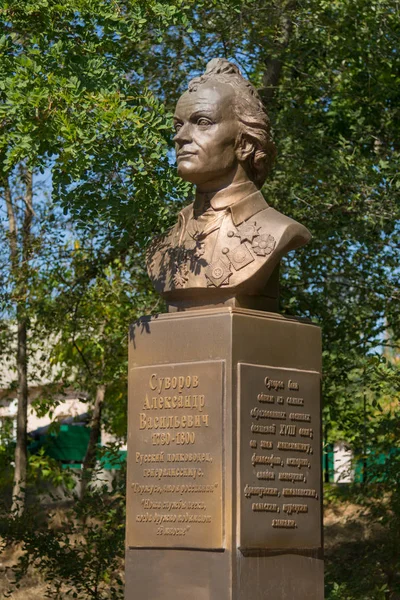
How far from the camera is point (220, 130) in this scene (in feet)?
23.9

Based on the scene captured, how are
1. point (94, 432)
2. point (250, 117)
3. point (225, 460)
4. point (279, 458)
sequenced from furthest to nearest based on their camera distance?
point (94, 432)
point (250, 117)
point (279, 458)
point (225, 460)

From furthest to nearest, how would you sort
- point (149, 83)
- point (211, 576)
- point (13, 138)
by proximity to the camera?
point (149, 83), point (13, 138), point (211, 576)

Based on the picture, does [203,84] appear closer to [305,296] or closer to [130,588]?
[130,588]

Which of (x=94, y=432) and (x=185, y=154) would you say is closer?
(x=185, y=154)

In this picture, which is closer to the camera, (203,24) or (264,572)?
(264,572)

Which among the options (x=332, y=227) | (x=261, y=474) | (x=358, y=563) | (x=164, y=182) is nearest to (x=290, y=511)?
(x=261, y=474)

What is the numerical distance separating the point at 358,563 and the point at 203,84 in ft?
21.8

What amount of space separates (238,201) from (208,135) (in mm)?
438

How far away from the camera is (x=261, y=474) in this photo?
269 inches

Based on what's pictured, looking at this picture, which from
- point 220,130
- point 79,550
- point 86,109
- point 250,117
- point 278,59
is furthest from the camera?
point 278,59

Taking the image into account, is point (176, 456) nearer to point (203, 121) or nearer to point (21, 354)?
point (203, 121)

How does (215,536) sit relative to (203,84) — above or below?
below

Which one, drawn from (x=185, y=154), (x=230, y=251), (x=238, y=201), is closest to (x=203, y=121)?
(x=185, y=154)

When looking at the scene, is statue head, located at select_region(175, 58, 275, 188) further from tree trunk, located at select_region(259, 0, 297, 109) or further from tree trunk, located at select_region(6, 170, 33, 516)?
tree trunk, located at select_region(6, 170, 33, 516)
